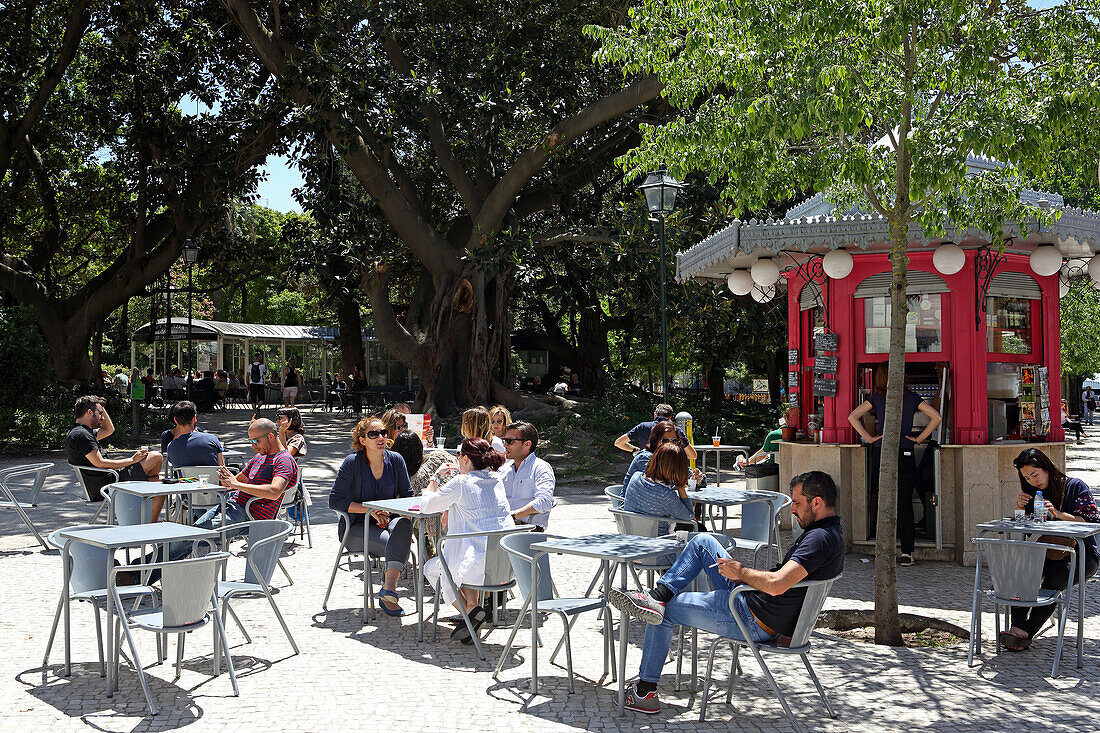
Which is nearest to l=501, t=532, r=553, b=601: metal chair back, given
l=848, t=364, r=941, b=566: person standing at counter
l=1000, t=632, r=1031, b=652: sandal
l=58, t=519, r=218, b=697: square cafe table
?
l=58, t=519, r=218, b=697: square cafe table

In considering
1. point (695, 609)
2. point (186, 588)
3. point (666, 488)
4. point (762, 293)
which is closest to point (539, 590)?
point (695, 609)

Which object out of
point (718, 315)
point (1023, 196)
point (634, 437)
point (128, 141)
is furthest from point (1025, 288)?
point (128, 141)

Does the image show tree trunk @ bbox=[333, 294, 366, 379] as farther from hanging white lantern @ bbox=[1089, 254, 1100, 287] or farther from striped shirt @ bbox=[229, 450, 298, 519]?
hanging white lantern @ bbox=[1089, 254, 1100, 287]

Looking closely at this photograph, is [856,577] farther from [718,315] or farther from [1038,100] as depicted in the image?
[718,315]

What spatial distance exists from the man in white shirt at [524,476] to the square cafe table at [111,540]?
2.26 metres

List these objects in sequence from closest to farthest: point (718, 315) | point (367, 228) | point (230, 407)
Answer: point (718, 315) → point (367, 228) → point (230, 407)

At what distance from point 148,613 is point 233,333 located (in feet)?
96.0

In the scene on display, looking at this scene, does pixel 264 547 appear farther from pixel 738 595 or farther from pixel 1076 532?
pixel 1076 532

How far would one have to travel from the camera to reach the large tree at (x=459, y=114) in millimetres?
18359

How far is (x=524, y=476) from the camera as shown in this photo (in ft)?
23.1

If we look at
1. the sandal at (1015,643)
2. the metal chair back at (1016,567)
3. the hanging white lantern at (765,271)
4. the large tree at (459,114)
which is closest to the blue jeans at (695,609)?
the metal chair back at (1016,567)

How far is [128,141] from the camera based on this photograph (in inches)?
882

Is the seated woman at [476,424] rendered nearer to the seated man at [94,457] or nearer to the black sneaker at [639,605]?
the black sneaker at [639,605]

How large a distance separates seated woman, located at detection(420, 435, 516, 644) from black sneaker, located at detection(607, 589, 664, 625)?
52.4 inches
